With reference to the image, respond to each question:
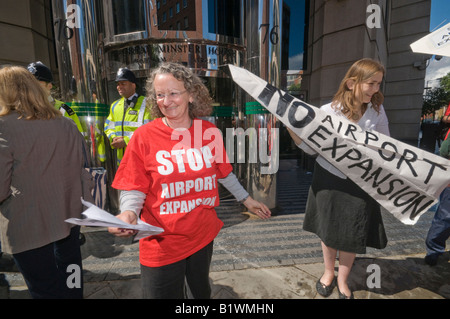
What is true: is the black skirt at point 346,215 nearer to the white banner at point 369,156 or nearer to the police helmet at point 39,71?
the white banner at point 369,156

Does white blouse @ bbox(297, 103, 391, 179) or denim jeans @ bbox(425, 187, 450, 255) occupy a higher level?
white blouse @ bbox(297, 103, 391, 179)

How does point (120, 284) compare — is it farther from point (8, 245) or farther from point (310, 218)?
point (310, 218)

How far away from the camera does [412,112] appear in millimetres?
12555

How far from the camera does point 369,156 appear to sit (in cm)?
192

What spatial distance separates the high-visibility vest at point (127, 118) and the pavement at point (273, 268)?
1.58 meters

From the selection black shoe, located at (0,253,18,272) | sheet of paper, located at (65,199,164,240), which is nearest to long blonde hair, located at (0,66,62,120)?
sheet of paper, located at (65,199,164,240)

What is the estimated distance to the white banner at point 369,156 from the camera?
184 cm

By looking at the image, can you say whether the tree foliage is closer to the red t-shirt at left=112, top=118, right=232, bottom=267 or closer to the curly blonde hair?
the curly blonde hair

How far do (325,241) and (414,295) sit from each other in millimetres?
1086

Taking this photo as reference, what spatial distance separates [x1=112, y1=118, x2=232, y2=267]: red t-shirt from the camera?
4.57ft

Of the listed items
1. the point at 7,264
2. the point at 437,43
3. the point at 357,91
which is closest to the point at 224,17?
the point at 437,43

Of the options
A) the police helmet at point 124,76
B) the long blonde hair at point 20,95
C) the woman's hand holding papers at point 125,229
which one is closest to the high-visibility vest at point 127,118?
the police helmet at point 124,76

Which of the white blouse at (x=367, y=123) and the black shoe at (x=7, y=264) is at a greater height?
the white blouse at (x=367, y=123)

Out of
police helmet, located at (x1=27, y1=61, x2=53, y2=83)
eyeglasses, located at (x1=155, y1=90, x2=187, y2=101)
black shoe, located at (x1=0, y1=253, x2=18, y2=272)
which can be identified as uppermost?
police helmet, located at (x1=27, y1=61, x2=53, y2=83)
